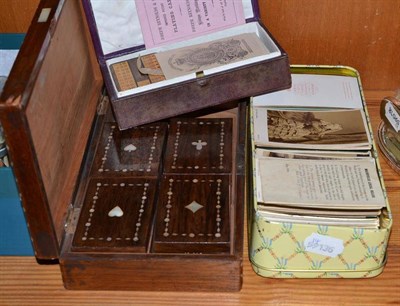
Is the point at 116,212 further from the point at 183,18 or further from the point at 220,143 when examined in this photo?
the point at 183,18

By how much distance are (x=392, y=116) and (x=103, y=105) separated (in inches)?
20.8

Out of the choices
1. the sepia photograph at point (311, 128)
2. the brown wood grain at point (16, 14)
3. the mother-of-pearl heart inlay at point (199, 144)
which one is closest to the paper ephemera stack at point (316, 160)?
the sepia photograph at point (311, 128)

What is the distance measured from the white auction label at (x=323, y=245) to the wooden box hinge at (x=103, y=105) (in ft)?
1.63

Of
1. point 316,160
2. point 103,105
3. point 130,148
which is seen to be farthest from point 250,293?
point 103,105

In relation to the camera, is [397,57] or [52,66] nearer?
[52,66]

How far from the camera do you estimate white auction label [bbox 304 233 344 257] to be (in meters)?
0.90

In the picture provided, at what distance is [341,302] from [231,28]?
0.54 meters

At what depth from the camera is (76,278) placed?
0.97m

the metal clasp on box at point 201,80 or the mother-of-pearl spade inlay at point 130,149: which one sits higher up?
the metal clasp on box at point 201,80

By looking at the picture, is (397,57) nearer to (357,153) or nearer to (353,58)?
(353,58)

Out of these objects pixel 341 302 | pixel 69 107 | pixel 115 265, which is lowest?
pixel 341 302

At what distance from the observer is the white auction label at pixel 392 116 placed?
1124 mm

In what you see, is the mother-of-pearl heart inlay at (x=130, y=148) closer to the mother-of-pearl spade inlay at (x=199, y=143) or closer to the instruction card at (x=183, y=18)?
the mother-of-pearl spade inlay at (x=199, y=143)

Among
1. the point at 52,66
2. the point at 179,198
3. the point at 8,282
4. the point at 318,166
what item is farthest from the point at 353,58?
the point at 8,282
